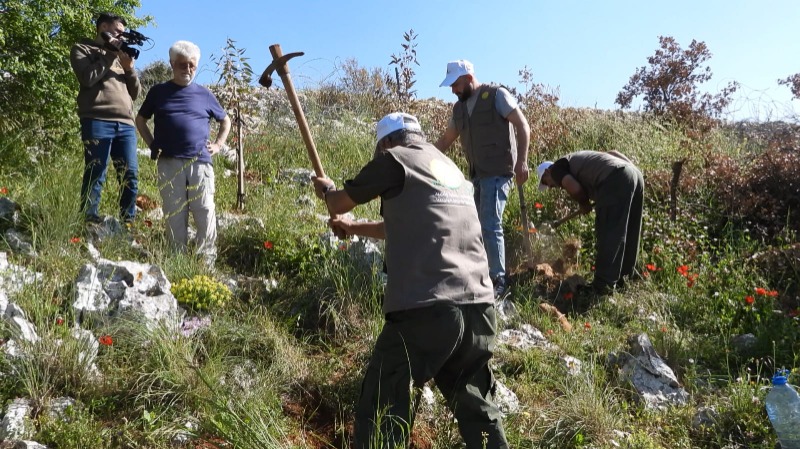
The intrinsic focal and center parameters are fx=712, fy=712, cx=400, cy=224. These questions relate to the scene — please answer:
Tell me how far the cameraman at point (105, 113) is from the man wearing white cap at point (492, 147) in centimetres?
253

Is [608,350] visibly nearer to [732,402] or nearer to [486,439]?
[732,402]

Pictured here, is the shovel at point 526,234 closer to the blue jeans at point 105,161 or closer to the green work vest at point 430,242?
the green work vest at point 430,242

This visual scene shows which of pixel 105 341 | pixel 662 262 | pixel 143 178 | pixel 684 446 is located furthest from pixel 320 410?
pixel 143 178

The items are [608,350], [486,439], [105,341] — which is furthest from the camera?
[608,350]

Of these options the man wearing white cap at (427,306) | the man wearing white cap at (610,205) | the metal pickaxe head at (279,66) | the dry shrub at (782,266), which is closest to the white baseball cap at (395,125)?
the man wearing white cap at (427,306)

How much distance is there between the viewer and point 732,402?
4.22 m

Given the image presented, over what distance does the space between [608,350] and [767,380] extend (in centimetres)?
98

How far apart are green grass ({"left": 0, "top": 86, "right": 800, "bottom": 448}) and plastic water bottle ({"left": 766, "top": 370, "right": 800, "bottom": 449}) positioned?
11 cm

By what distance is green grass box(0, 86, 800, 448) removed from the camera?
3600 millimetres

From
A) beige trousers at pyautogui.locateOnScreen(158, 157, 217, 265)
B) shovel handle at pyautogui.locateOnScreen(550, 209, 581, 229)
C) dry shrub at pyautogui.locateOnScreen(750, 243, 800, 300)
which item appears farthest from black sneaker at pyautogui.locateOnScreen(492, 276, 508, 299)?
dry shrub at pyautogui.locateOnScreen(750, 243, 800, 300)

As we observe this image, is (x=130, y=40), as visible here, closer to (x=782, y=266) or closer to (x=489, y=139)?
(x=489, y=139)

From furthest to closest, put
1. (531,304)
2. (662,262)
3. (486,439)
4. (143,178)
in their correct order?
(143,178)
(662,262)
(531,304)
(486,439)

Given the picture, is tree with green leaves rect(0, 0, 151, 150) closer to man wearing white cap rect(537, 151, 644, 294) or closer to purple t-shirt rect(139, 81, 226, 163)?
purple t-shirt rect(139, 81, 226, 163)

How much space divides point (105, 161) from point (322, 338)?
2206 millimetres
